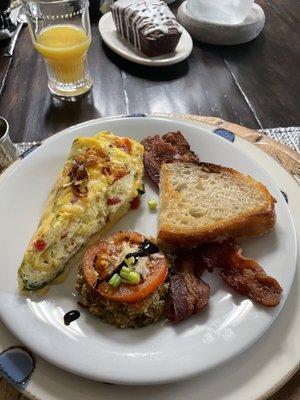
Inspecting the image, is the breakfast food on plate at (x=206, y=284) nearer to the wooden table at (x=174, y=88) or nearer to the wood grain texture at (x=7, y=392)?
the wood grain texture at (x=7, y=392)

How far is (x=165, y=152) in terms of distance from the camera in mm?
1701

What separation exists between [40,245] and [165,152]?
0.66 meters

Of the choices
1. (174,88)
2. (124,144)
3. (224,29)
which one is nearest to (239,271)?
(124,144)

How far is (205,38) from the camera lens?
9.18 ft

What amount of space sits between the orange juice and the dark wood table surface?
17 centimetres

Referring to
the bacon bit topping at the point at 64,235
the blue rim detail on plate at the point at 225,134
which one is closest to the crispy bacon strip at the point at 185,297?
the bacon bit topping at the point at 64,235

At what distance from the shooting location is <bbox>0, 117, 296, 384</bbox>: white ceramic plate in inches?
43.8

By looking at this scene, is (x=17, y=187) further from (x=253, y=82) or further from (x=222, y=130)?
(x=253, y=82)

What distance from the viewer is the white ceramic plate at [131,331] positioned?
3.65 ft

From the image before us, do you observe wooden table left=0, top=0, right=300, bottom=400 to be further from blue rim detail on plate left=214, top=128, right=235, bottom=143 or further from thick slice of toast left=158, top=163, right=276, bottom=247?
thick slice of toast left=158, top=163, right=276, bottom=247

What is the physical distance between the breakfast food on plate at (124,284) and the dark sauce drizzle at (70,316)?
33 millimetres

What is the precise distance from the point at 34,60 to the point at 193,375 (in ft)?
7.37

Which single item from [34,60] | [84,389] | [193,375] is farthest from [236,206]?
[34,60]

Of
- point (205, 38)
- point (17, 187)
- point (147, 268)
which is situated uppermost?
point (17, 187)
